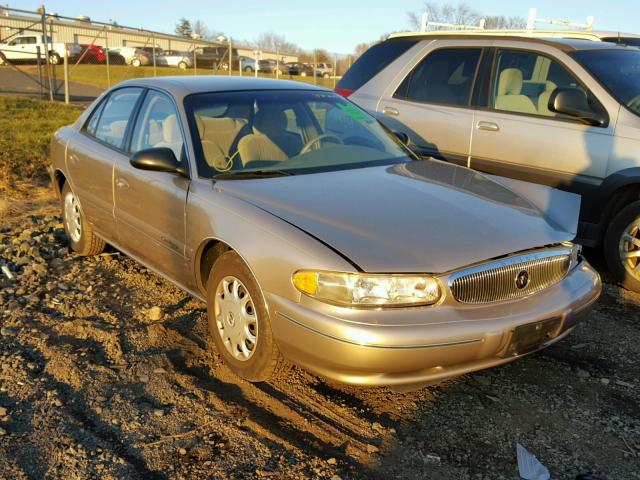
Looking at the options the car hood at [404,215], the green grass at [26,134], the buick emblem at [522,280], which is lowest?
the green grass at [26,134]

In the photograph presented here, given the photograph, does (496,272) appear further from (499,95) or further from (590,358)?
(499,95)

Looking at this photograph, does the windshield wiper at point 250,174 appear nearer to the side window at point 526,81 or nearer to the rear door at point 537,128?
the rear door at point 537,128

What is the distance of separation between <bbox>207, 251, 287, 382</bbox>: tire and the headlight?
404mm

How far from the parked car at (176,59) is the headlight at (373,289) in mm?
27016

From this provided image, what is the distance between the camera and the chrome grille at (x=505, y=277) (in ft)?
9.71

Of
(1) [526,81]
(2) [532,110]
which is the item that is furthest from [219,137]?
(1) [526,81]

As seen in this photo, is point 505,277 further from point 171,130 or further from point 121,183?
point 121,183

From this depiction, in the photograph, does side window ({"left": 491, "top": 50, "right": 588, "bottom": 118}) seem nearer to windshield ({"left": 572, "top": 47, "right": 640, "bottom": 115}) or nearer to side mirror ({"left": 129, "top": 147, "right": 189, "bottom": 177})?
windshield ({"left": 572, "top": 47, "right": 640, "bottom": 115})

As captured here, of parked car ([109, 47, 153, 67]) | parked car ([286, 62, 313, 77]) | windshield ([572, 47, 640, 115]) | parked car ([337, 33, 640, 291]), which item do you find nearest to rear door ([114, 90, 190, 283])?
parked car ([337, 33, 640, 291])

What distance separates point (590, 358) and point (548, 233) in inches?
39.6

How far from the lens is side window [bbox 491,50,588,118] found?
5531 mm

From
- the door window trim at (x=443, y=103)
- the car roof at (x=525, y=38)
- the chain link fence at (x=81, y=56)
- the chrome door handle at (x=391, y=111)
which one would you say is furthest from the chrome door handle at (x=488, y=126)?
the chain link fence at (x=81, y=56)

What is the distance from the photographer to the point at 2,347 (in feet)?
12.8

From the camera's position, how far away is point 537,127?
5441mm
